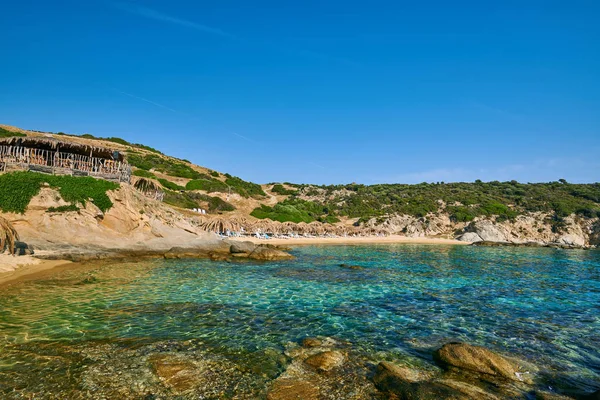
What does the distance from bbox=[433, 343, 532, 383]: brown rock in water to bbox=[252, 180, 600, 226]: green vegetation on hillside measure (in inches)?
1632

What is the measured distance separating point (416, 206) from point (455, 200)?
32.0ft

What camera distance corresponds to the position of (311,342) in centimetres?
748

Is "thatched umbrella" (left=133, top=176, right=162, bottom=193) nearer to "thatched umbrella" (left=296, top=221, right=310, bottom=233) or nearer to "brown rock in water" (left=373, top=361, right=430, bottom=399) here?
"thatched umbrella" (left=296, top=221, right=310, bottom=233)

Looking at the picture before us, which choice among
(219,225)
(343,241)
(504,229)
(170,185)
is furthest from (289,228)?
(504,229)

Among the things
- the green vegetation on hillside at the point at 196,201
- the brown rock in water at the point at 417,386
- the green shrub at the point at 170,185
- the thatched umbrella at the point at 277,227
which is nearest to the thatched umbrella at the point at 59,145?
the green vegetation on hillside at the point at 196,201

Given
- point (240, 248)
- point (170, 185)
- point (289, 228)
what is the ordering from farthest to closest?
point (170, 185), point (289, 228), point (240, 248)

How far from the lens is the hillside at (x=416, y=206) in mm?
48312

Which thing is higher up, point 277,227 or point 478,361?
point 277,227

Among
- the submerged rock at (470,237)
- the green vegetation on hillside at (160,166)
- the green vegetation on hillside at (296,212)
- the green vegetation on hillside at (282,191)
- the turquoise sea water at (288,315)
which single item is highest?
the green vegetation on hillside at (160,166)

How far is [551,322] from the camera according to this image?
32.3 feet

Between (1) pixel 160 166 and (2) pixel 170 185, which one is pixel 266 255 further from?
(1) pixel 160 166

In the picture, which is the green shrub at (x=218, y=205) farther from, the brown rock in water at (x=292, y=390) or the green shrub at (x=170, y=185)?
the brown rock in water at (x=292, y=390)

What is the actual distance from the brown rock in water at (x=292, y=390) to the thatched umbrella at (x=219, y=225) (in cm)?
2990

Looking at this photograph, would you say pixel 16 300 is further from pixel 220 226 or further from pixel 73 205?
pixel 220 226
